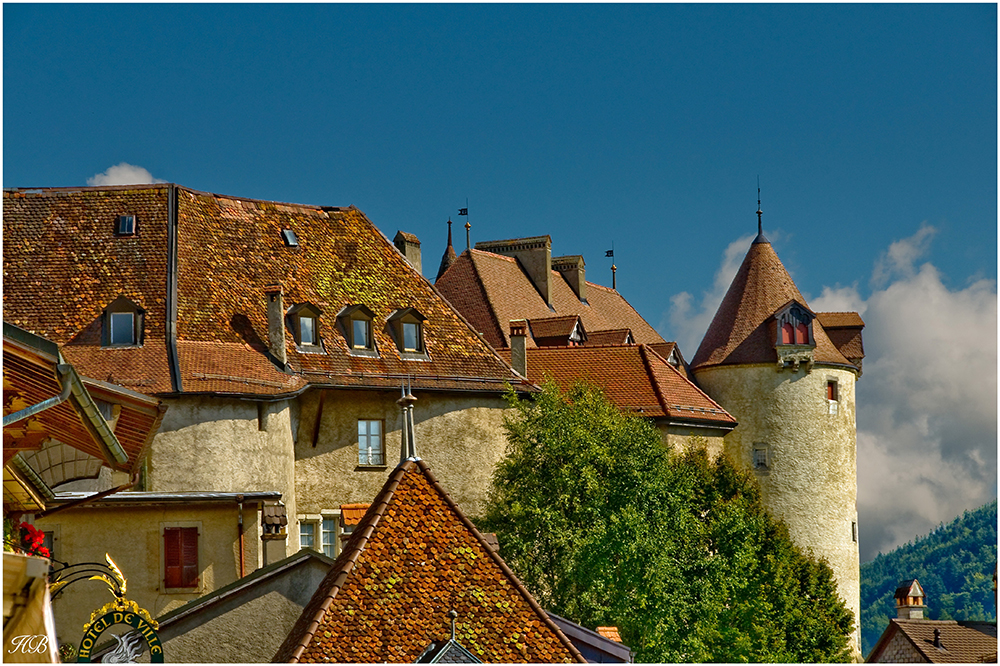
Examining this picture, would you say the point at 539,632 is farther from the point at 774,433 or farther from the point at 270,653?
the point at 774,433

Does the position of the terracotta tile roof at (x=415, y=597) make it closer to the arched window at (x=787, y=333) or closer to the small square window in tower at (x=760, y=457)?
the small square window in tower at (x=760, y=457)

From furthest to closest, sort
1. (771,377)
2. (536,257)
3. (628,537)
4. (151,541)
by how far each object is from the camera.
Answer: (536,257) < (771,377) < (628,537) < (151,541)

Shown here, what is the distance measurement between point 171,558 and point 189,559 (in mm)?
361

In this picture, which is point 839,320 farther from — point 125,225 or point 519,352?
point 125,225

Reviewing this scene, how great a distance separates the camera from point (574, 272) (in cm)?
5669

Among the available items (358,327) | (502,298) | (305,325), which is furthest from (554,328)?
(305,325)

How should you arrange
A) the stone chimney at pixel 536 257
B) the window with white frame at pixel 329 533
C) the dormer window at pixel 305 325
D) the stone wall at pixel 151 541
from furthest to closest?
the stone chimney at pixel 536 257 → the dormer window at pixel 305 325 → the window with white frame at pixel 329 533 → the stone wall at pixel 151 541

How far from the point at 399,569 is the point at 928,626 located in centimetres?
3275

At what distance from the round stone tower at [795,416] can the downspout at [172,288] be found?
19.1 meters

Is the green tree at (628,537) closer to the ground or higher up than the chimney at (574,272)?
closer to the ground

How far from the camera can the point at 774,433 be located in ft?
155

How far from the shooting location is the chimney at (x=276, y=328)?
1352 inches

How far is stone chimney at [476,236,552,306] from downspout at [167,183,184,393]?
18662 mm

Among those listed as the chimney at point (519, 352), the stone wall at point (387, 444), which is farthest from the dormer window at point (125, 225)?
the chimney at point (519, 352)
